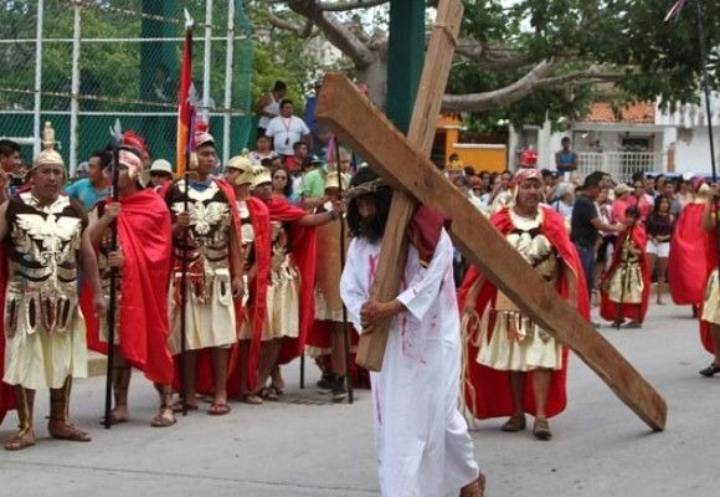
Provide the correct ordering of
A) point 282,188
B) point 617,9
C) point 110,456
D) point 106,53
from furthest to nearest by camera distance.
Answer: point 617,9 < point 106,53 < point 282,188 < point 110,456

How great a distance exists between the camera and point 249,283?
1192 cm

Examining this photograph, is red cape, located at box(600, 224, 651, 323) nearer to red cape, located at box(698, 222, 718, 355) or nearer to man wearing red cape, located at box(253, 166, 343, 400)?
red cape, located at box(698, 222, 718, 355)

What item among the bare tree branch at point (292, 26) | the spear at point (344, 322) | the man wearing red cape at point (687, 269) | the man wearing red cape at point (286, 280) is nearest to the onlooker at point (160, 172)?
the man wearing red cape at point (286, 280)

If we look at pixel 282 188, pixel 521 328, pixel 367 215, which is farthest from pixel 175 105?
pixel 367 215

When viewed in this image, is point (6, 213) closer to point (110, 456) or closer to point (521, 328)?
point (110, 456)

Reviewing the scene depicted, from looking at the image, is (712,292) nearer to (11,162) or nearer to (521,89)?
(11,162)

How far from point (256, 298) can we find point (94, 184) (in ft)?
5.10

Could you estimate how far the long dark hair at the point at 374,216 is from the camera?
7.35 metres

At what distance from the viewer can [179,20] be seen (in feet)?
54.4

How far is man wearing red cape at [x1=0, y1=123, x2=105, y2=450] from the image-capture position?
32.3 ft

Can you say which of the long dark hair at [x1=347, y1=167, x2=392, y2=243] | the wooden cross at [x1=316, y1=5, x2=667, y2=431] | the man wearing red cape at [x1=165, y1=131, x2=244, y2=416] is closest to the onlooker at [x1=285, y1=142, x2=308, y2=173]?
the man wearing red cape at [x1=165, y1=131, x2=244, y2=416]

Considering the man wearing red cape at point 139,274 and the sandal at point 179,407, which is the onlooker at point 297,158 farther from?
the man wearing red cape at point 139,274

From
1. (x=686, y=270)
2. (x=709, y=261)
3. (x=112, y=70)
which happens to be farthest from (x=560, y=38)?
(x=709, y=261)

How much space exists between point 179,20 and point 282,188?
4510 mm
